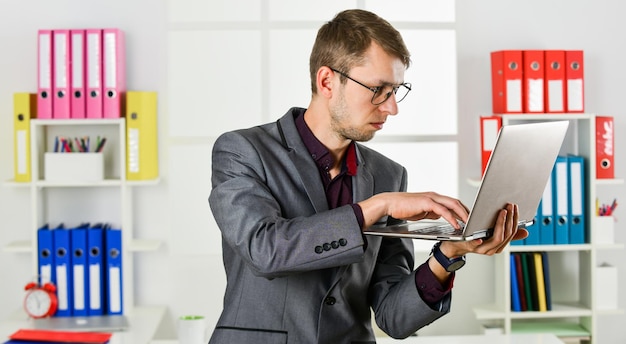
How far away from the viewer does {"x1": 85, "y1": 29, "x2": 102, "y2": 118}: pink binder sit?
3898 millimetres

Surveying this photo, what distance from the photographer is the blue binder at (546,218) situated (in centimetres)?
409

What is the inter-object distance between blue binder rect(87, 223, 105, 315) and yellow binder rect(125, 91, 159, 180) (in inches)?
11.6

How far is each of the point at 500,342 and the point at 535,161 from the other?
4.46 feet

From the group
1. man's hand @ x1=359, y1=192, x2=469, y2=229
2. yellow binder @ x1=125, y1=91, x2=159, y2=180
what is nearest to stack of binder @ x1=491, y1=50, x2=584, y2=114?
yellow binder @ x1=125, y1=91, x2=159, y2=180

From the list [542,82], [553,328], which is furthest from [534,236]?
[542,82]

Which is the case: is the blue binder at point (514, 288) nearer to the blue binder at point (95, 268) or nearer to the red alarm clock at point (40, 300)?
the blue binder at point (95, 268)

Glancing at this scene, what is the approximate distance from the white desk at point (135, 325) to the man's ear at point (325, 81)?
1.72m

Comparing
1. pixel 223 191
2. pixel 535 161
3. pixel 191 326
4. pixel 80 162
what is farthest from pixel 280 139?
pixel 80 162

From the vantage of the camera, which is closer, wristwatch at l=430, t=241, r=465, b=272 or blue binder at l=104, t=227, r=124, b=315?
wristwatch at l=430, t=241, r=465, b=272

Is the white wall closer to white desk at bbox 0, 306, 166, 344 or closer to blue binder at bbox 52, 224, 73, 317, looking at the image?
white desk at bbox 0, 306, 166, 344

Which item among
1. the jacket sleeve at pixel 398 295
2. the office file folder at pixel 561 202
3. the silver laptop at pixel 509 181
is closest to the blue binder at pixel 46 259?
the jacket sleeve at pixel 398 295

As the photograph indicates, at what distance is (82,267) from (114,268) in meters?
0.14

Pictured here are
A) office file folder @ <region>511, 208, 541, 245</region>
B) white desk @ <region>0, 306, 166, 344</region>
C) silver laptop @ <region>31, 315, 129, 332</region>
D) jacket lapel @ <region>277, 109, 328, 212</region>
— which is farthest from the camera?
office file folder @ <region>511, 208, 541, 245</region>

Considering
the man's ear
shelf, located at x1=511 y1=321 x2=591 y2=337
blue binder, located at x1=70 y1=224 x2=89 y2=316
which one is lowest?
shelf, located at x1=511 y1=321 x2=591 y2=337
